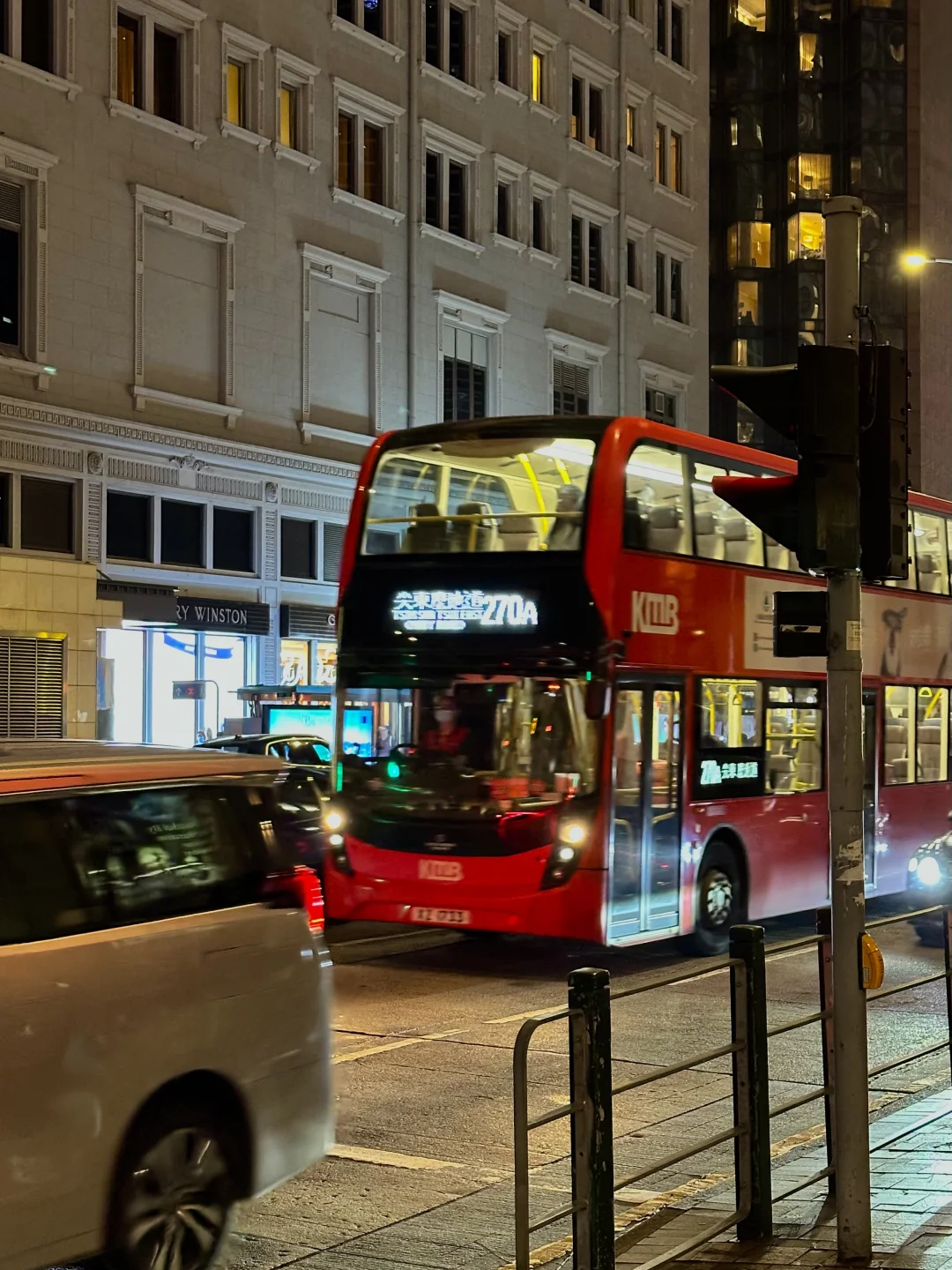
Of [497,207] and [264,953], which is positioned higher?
[497,207]

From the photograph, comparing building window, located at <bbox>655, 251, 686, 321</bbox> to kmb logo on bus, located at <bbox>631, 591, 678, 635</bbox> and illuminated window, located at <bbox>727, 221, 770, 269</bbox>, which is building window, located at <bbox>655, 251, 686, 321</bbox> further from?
kmb logo on bus, located at <bbox>631, 591, 678, 635</bbox>

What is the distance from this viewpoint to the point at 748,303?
65125mm

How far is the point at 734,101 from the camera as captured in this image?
64625 mm

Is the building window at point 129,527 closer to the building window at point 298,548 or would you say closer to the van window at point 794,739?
the building window at point 298,548

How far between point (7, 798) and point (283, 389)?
26.3 m

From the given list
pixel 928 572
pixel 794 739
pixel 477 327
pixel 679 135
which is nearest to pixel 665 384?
pixel 679 135

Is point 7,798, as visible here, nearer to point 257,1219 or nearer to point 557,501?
point 257,1219

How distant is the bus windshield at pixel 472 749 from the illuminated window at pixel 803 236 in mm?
53322

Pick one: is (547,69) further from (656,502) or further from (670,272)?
(656,502)

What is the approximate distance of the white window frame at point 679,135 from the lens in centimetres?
4262

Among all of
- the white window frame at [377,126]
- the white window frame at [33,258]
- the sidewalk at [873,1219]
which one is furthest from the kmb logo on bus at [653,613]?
the white window frame at [377,126]

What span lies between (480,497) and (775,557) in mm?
3393

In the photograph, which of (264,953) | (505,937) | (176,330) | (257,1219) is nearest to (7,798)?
(264,953)

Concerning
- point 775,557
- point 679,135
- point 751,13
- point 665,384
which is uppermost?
point 751,13
